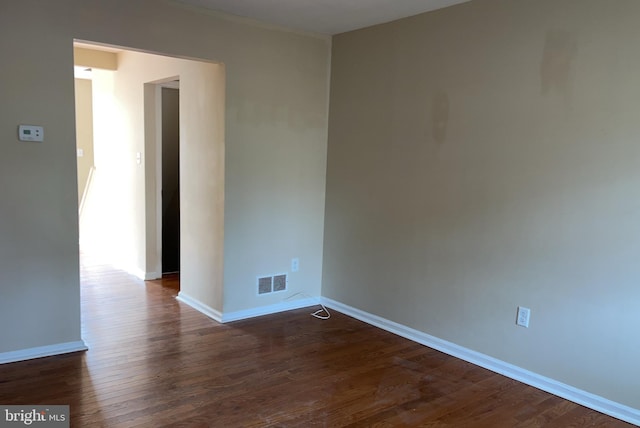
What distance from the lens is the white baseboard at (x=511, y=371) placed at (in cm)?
260

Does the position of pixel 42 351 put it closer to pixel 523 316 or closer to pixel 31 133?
pixel 31 133

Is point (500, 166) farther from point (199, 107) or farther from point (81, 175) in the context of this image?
point (81, 175)

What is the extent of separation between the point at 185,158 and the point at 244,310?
1468mm

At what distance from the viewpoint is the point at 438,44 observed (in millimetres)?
3318

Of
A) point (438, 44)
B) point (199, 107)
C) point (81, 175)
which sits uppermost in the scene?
point (438, 44)

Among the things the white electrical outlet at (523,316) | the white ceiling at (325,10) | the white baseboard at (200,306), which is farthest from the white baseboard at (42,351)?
the white electrical outlet at (523,316)

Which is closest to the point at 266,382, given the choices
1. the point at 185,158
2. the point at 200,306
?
the point at 200,306

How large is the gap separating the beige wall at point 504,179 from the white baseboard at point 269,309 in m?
0.55

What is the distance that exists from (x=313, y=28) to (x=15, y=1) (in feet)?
6.98

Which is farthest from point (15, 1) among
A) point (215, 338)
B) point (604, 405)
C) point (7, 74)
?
point (604, 405)

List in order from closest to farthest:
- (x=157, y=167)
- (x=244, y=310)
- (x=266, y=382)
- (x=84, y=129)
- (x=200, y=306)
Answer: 1. (x=266, y=382)
2. (x=244, y=310)
3. (x=200, y=306)
4. (x=157, y=167)
5. (x=84, y=129)

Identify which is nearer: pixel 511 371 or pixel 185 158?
pixel 511 371

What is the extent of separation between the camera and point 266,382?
286 centimetres

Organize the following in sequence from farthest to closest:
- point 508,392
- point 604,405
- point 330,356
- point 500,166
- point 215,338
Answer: point 215,338
point 330,356
point 500,166
point 508,392
point 604,405
